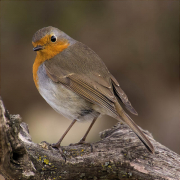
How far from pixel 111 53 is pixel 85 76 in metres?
3.19

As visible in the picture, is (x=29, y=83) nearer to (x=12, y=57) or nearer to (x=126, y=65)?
(x=12, y=57)

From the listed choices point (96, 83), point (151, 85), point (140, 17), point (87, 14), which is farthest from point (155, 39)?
point (96, 83)

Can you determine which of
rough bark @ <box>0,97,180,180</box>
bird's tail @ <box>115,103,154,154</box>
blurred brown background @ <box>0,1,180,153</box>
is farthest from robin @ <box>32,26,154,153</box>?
blurred brown background @ <box>0,1,180,153</box>

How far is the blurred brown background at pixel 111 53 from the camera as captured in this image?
6.22 metres

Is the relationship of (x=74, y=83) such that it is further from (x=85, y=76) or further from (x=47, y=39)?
(x=47, y=39)

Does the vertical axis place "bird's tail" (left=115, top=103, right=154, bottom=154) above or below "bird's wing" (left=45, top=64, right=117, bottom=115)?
below

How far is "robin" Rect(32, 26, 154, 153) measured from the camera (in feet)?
11.5

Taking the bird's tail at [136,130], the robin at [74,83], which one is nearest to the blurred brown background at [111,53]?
the robin at [74,83]

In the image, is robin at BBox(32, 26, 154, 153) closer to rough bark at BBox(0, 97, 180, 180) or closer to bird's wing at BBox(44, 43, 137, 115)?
bird's wing at BBox(44, 43, 137, 115)

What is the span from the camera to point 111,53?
674 centimetres

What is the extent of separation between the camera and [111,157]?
3.42m

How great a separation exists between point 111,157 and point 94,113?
58 cm

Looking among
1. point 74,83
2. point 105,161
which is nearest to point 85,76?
point 74,83

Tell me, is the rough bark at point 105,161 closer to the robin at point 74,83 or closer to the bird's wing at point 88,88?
Result: the robin at point 74,83
